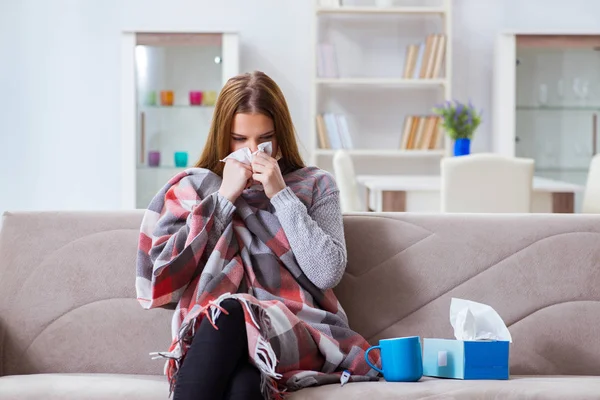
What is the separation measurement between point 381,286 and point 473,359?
0.37 meters

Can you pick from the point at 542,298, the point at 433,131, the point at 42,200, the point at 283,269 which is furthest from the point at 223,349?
the point at 42,200

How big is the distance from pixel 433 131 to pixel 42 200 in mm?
2608

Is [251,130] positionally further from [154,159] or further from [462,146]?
[154,159]

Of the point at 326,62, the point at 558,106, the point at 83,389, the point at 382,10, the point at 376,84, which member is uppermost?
the point at 382,10

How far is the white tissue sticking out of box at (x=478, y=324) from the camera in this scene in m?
1.91

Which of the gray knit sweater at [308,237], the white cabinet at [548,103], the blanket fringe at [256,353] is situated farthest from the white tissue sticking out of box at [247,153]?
the white cabinet at [548,103]

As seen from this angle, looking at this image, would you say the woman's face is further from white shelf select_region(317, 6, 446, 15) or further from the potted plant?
white shelf select_region(317, 6, 446, 15)

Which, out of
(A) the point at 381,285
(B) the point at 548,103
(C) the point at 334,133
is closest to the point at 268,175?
(A) the point at 381,285

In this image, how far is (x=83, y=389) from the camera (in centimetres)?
187

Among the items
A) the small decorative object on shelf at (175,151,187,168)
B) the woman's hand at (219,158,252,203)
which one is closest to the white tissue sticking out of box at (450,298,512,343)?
the woman's hand at (219,158,252,203)

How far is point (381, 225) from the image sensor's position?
7.34ft

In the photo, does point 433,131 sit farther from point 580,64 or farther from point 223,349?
point 223,349

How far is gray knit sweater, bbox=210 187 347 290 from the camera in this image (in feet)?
6.61

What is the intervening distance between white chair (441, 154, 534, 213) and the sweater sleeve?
1824 millimetres
